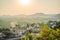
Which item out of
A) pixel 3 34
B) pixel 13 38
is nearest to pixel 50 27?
pixel 13 38

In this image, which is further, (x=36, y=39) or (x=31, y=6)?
(x=31, y=6)

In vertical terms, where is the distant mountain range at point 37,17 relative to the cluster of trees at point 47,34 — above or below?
above

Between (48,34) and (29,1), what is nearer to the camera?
(48,34)

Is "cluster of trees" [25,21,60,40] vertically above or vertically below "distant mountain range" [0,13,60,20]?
below

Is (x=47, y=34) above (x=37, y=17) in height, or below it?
below

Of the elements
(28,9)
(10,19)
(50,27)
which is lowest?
(50,27)

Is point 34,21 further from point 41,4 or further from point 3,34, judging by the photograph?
point 3,34

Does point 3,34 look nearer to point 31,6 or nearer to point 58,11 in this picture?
point 31,6

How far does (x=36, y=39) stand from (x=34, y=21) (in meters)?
0.22

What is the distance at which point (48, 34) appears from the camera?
Result: 1.58 m

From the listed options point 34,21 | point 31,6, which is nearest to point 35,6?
point 31,6

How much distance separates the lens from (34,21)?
1638 millimetres

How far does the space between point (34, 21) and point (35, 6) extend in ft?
0.64

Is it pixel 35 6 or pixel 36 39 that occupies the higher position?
pixel 35 6
